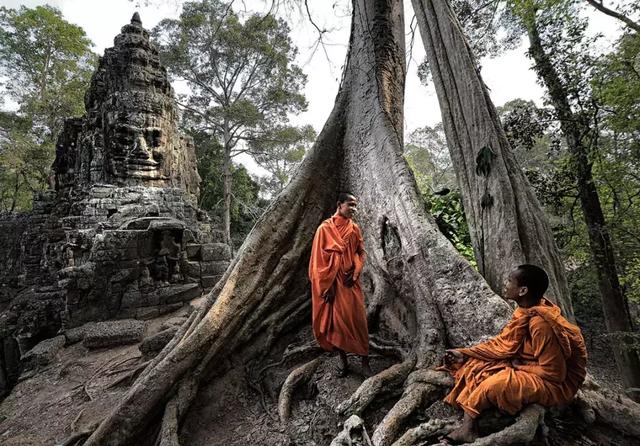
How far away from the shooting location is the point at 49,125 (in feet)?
53.2

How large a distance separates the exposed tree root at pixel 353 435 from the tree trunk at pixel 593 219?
521 cm

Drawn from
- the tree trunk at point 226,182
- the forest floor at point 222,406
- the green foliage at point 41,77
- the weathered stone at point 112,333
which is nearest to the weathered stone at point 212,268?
the weathered stone at point 112,333

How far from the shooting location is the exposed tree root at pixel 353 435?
1481 mm

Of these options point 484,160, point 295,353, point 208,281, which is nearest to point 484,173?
point 484,160

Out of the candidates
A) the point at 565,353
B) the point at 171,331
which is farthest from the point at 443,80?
the point at 171,331

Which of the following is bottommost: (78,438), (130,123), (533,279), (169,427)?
(78,438)

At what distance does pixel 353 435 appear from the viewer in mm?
1531

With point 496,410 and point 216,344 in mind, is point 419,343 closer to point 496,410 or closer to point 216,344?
point 496,410

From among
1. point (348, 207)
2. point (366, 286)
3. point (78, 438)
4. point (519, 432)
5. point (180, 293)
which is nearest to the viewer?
point (519, 432)

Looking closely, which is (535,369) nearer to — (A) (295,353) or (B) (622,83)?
(A) (295,353)

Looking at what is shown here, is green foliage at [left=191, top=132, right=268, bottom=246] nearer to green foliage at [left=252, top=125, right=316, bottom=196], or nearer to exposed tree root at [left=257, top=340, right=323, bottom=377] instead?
green foliage at [left=252, top=125, right=316, bottom=196]

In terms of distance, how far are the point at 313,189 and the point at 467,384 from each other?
2427 millimetres

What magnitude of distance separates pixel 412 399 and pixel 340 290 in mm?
813

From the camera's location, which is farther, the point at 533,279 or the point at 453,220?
the point at 453,220
